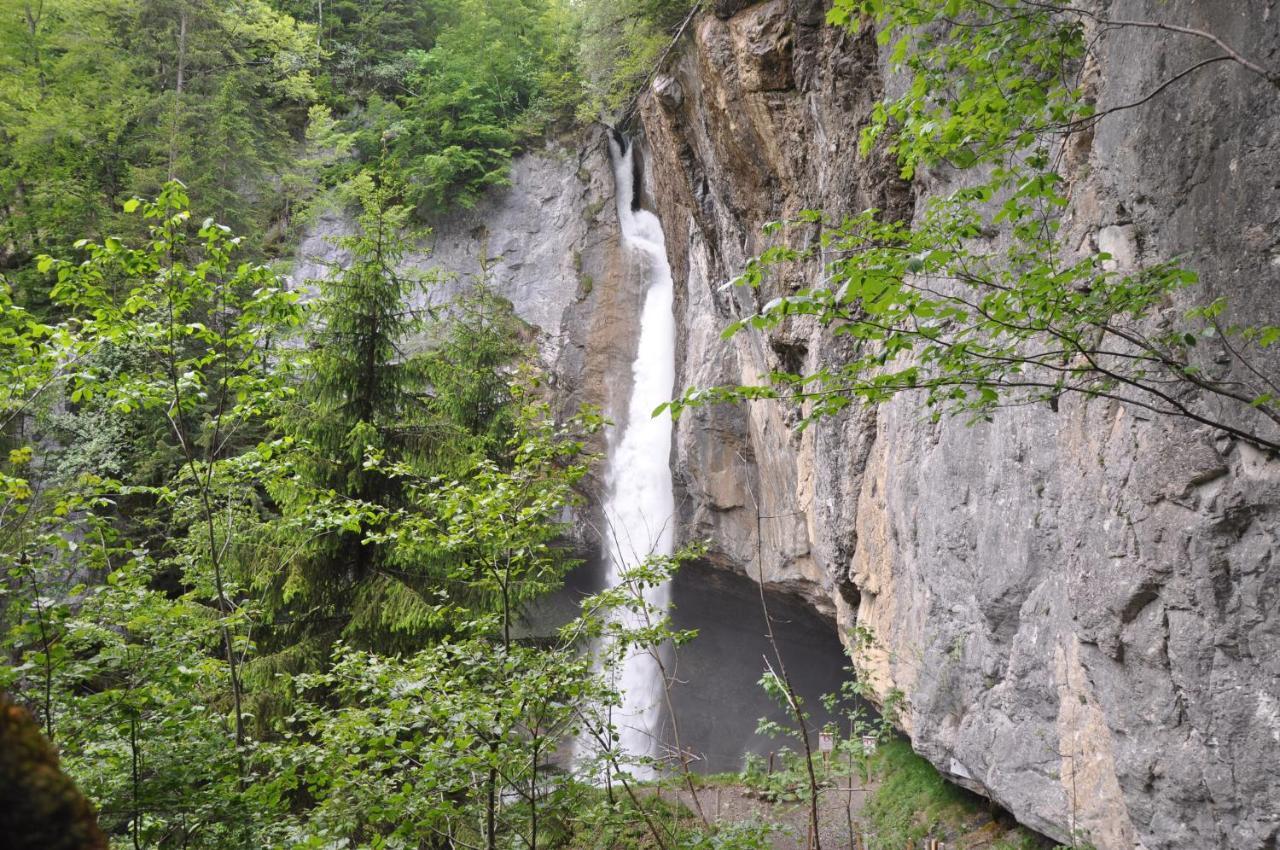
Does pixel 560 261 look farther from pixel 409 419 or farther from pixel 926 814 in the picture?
pixel 926 814

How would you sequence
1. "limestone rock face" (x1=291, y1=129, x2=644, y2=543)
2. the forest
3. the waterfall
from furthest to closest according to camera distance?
"limestone rock face" (x1=291, y1=129, x2=644, y2=543), the waterfall, the forest

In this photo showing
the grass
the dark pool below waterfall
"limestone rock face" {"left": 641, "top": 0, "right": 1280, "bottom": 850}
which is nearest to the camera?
"limestone rock face" {"left": 641, "top": 0, "right": 1280, "bottom": 850}

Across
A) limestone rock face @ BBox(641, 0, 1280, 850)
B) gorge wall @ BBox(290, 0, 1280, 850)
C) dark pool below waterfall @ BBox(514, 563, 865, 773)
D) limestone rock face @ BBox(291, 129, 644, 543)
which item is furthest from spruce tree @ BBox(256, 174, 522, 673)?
limestone rock face @ BBox(291, 129, 644, 543)

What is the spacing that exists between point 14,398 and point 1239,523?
20.8 feet

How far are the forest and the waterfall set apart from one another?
509 millimetres

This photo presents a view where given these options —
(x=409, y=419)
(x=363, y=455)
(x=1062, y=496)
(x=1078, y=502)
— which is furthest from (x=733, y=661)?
(x=1078, y=502)

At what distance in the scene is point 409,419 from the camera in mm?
9195

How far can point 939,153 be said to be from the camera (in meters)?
3.03

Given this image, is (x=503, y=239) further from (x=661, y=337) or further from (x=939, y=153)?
(x=939, y=153)

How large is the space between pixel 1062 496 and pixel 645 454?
1354 centimetres

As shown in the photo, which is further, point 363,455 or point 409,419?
point 409,419

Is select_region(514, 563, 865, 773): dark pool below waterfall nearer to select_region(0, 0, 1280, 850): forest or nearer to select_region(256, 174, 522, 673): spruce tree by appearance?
select_region(0, 0, 1280, 850): forest

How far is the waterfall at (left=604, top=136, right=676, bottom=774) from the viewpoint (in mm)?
17438

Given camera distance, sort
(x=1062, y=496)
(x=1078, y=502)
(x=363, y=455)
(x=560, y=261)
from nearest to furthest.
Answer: (x=1078, y=502) → (x=1062, y=496) → (x=363, y=455) → (x=560, y=261)
